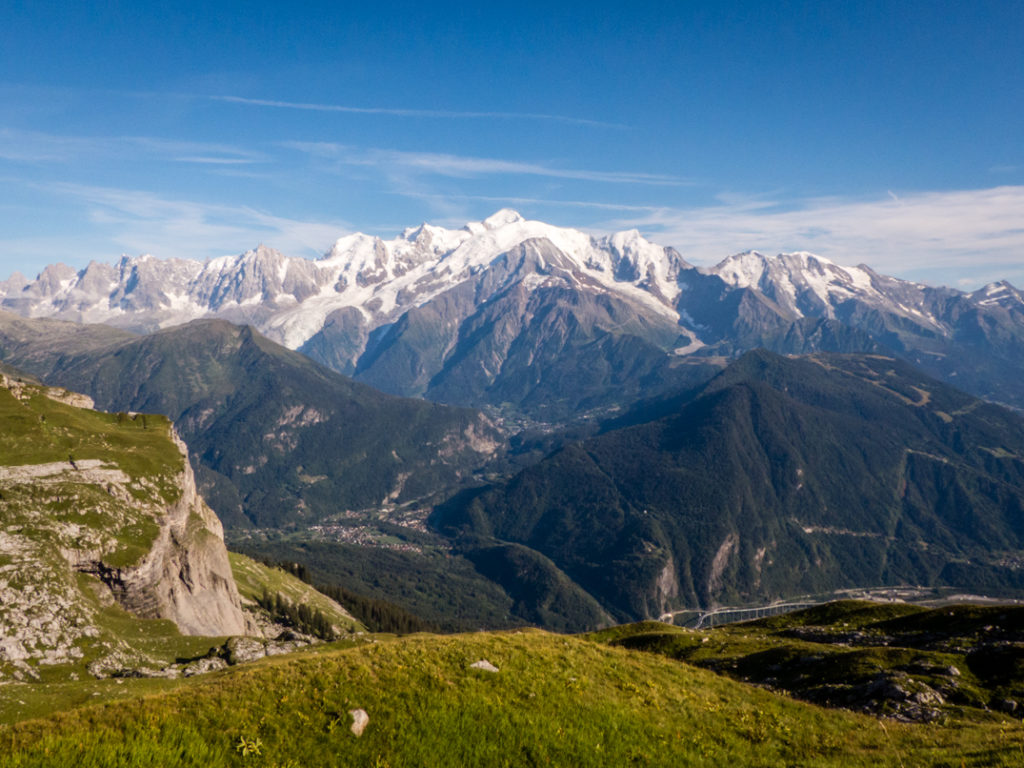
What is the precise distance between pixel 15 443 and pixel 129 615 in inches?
2030

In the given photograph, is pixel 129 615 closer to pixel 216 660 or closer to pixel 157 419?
pixel 216 660

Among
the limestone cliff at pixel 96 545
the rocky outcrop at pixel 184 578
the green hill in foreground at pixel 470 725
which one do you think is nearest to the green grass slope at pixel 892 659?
the green hill in foreground at pixel 470 725

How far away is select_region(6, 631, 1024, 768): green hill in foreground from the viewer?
869 inches

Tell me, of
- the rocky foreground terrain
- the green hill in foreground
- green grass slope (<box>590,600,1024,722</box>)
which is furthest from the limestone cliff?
green grass slope (<box>590,600,1024,722</box>)

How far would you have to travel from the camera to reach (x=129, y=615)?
12031 centimetres

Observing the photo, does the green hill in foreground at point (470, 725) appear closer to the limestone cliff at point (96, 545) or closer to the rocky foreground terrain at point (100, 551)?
the rocky foreground terrain at point (100, 551)

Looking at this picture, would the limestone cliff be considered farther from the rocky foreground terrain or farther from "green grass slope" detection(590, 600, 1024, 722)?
"green grass slope" detection(590, 600, 1024, 722)

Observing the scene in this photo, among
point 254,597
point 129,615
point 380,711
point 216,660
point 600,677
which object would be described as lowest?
point 254,597

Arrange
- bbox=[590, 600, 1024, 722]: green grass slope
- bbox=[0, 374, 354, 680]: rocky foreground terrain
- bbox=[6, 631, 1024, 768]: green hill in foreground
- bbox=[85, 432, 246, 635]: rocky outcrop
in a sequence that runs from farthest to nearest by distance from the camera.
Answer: bbox=[85, 432, 246, 635]: rocky outcrop, bbox=[0, 374, 354, 680]: rocky foreground terrain, bbox=[590, 600, 1024, 722]: green grass slope, bbox=[6, 631, 1024, 768]: green hill in foreground

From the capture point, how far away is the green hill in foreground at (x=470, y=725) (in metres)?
22.1

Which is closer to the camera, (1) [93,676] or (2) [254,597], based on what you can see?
(1) [93,676]

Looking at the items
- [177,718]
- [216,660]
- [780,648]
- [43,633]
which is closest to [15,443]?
[43,633]

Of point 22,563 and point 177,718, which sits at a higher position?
point 177,718

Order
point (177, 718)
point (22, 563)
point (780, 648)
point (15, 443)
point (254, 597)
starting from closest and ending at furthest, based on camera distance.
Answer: point (177, 718), point (780, 648), point (22, 563), point (15, 443), point (254, 597)
